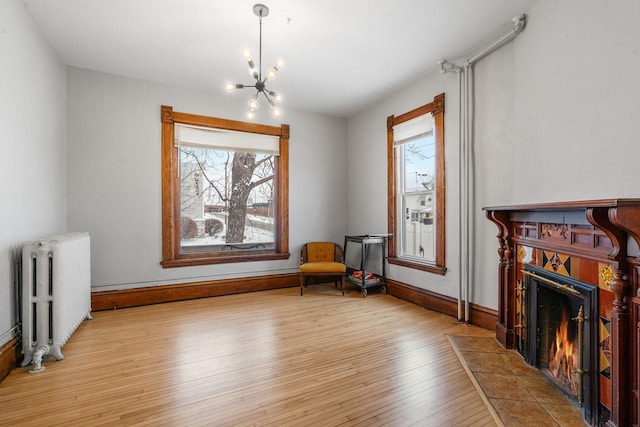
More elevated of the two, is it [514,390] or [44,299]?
[44,299]

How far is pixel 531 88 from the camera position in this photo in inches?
98.1

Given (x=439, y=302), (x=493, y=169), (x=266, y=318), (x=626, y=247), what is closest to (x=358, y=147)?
(x=493, y=169)

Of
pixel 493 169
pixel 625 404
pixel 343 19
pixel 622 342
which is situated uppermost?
pixel 343 19

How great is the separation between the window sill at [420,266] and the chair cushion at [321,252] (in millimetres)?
958

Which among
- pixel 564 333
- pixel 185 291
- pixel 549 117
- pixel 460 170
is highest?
pixel 549 117

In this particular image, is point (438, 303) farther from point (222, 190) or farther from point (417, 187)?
point (222, 190)

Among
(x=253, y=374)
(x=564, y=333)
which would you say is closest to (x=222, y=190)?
(x=253, y=374)

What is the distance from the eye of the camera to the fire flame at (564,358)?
6.11 feet

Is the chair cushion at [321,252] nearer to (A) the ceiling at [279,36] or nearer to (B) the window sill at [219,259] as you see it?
(B) the window sill at [219,259]

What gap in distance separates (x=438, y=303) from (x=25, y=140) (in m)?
4.39

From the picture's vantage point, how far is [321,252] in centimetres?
485

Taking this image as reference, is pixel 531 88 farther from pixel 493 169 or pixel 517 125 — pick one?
pixel 493 169

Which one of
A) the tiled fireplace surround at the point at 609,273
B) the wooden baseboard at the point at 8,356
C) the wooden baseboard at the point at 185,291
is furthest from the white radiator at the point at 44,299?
the tiled fireplace surround at the point at 609,273

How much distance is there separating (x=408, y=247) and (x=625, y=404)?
113 inches
